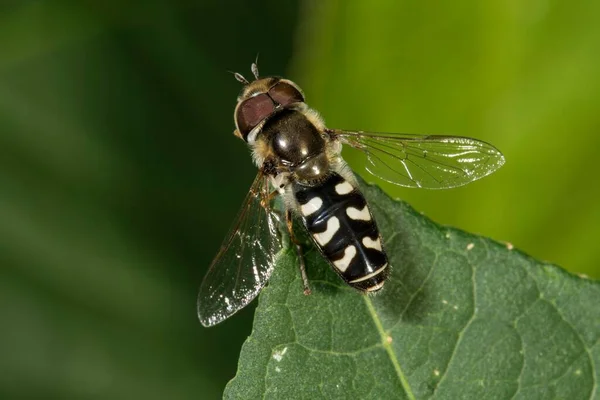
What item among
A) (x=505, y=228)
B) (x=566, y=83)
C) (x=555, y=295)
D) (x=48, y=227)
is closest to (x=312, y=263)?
(x=555, y=295)

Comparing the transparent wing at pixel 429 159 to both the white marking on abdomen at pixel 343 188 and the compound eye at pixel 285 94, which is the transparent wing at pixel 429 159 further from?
the white marking on abdomen at pixel 343 188

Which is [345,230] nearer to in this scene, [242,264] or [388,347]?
[242,264]

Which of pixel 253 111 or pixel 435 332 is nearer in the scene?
pixel 435 332

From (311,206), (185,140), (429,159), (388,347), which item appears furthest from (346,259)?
(185,140)

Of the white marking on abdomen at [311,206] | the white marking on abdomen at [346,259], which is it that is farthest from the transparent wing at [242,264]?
the white marking on abdomen at [346,259]

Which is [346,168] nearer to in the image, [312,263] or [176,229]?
[312,263]

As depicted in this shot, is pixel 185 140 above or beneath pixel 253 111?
beneath

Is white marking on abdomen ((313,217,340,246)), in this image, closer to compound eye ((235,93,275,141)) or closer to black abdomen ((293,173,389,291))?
black abdomen ((293,173,389,291))

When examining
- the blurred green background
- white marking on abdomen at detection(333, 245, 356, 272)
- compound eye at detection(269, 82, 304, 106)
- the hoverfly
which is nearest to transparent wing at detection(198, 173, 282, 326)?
the hoverfly
